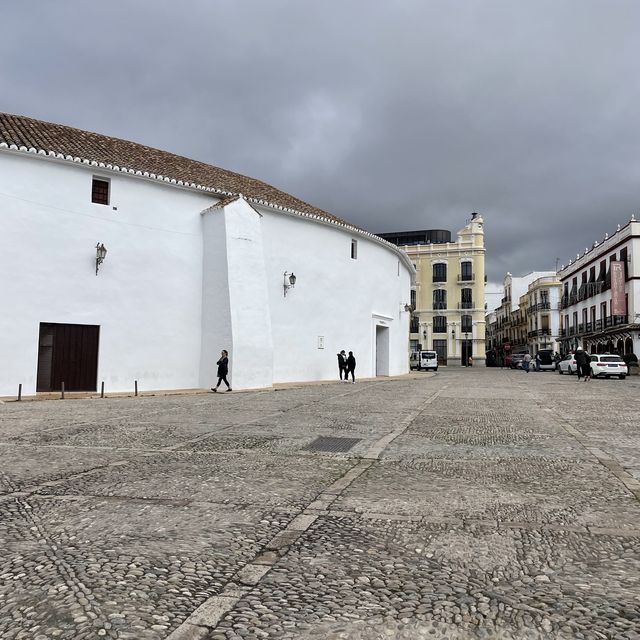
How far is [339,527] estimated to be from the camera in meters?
3.89

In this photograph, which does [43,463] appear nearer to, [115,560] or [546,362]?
[115,560]

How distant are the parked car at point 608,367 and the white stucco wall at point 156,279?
1493 centimetres

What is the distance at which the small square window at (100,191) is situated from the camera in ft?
57.8

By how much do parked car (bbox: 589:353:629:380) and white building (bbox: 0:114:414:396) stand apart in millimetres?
14986

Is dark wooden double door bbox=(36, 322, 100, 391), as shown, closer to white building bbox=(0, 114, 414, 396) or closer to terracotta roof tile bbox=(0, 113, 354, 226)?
white building bbox=(0, 114, 414, 396)

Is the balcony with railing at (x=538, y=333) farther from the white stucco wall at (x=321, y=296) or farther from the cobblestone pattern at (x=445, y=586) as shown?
the cobblestone pattern at (x=445, y=586)

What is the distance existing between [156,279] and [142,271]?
1.79 feet

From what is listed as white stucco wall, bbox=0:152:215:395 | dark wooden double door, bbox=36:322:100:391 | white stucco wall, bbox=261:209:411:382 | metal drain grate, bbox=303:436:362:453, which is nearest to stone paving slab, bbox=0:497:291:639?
metal drain grate, bbox=303:436:362:453

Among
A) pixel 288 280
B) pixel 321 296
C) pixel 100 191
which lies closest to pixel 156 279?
pixel 100 191

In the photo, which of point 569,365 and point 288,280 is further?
point 569,365

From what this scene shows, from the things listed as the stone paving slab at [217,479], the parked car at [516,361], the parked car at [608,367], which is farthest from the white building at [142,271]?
the parked car at [516,361]

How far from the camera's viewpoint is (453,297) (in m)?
59.6

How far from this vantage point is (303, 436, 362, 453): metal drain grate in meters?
7.11

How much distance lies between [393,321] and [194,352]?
51.0 feet
